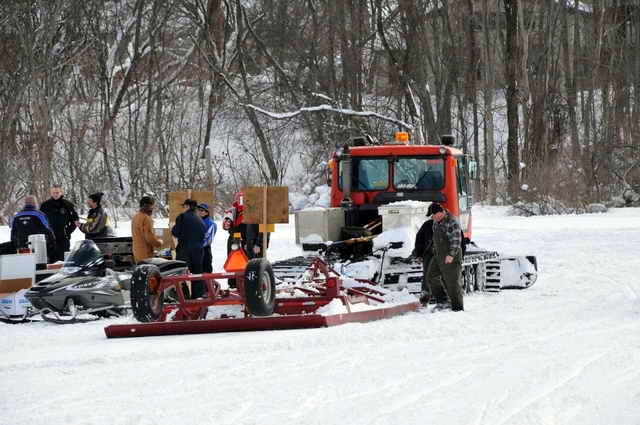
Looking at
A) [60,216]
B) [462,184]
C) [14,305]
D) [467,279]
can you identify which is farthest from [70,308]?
[462,184]

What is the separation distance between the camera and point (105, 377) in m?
7.92

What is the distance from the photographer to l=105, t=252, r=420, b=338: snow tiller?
10.5m

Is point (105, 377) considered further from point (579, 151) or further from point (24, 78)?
point (579, 151)

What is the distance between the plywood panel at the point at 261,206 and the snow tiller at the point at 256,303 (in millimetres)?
2309

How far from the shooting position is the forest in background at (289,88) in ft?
106

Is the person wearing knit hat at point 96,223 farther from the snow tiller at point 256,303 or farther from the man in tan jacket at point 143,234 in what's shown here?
the snow tiller at point 256,303

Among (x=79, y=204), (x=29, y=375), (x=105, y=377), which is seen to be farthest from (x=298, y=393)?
(x=79, y=204)

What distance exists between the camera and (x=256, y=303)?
34.8 ft

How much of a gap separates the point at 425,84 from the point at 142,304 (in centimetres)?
2659

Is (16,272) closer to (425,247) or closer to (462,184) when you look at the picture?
(425,247)

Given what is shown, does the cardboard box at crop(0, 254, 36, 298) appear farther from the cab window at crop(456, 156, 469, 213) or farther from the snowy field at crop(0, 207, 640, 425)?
the cab window at crop(456, 156, 469, 213)

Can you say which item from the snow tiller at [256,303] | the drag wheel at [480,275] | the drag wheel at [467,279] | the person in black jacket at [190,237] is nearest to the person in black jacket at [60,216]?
the person in black jacket at [190,237]

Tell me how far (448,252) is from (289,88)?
23.8 meters


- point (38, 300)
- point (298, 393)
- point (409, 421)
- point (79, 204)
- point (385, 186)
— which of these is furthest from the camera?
point (79, 204)
